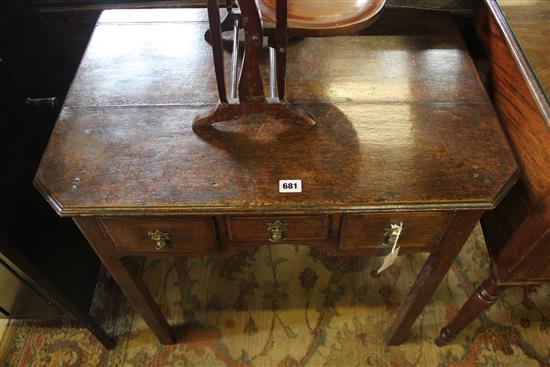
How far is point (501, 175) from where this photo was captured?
2.56 feet

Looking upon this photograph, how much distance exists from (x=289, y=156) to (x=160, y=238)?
0.30m

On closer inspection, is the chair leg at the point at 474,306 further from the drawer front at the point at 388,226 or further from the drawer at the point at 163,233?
the drawer at the point at 163,233

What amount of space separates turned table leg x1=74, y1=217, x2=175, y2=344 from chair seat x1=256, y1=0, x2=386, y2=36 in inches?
20.0

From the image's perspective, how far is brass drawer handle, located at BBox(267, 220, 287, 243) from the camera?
0.83 m

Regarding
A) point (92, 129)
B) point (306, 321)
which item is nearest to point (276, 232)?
point (92, 129)

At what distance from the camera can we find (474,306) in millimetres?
1082

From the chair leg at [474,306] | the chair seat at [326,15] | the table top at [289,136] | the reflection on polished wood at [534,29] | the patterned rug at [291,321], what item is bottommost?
the patterned rug at [291,321]

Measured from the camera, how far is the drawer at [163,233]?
0.81 metres

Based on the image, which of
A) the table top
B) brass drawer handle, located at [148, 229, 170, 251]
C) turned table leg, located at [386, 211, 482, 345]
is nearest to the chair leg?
turned table leg, located at [386, 211, 482, 345]

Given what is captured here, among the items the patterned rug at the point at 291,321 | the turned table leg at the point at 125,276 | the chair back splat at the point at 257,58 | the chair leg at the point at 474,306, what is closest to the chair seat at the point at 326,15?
the chair back splat at the point at 257,58

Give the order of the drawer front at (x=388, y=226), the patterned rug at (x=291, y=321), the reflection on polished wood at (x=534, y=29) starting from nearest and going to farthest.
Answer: the drawer front at (x=388, y=226)
the reflection on polished wood at (x=534, y=29)
the patterned rug at (x=291, y=321)

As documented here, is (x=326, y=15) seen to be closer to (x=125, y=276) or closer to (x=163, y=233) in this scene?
(x=163, y=233)

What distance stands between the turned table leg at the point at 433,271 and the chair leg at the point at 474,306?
11cm

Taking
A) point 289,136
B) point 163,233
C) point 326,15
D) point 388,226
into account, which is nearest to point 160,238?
point 163,233
